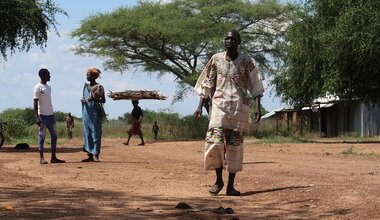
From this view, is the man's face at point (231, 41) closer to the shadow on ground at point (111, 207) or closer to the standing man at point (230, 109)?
the standing man at point (230, 109)

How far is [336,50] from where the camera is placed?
2306 centimetres

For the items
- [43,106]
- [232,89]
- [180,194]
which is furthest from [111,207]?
[43,106]

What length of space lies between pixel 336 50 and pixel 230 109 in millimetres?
16994

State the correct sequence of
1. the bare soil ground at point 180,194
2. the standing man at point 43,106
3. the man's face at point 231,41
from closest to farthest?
the bare soil ground at point 180,194, the man's face at point 231,41, the standing man at point 43,106

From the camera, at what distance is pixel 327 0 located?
24359 mm

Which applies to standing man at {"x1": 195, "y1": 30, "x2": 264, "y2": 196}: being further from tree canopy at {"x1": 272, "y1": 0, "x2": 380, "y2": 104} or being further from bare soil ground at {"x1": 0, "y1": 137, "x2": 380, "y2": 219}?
tree canopy at {"x1": 272, "y1": 0, "x2": 380, "y2": 104}

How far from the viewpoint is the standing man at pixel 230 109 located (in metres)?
6.95

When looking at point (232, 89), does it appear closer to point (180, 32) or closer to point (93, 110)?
point (93, 110)

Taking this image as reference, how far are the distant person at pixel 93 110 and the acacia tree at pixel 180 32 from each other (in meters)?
23.8

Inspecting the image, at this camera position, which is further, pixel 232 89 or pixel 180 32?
pixel 180 32

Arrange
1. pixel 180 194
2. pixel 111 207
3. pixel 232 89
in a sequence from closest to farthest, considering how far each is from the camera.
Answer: pixel 111 207
pixel 180 194
pixel 232 89

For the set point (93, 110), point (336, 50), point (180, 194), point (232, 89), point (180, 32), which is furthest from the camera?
point (180, 32)

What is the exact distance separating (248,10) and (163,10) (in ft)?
17.3

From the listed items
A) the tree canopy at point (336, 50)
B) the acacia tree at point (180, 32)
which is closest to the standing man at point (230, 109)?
the tree canopy at point (336, 50)
